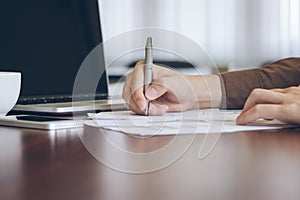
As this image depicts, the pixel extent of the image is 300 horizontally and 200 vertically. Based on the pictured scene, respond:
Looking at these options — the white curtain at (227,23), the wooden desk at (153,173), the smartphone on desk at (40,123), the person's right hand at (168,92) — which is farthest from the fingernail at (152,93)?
the white curtain at (227,23)

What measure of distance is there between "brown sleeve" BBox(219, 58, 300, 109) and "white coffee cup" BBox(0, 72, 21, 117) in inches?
18.4

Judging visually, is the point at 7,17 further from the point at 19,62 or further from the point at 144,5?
the point at 144,5

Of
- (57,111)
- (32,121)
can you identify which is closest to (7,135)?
(32,121)

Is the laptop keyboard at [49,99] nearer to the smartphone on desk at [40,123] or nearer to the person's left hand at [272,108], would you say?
the smartphone on desk at [40,123]

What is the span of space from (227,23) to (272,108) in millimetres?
2038

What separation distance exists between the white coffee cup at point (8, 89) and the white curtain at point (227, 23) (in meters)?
1.52

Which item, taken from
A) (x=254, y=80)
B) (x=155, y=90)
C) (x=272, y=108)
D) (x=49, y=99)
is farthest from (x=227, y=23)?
(x=272, y=108)

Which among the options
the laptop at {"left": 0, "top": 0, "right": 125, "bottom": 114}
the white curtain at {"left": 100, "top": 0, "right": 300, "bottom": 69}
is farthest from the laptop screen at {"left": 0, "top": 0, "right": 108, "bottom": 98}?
the white curtain at {"left": 100, "top": 0, "right": 300, "bottom": 69}

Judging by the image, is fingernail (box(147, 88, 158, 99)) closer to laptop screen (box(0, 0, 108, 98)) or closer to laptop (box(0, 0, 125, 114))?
laptop (box(0, 0, 125, 114))

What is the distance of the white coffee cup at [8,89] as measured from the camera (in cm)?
78

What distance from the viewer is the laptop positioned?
1160 millimetres

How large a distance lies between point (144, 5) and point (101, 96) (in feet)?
4.28

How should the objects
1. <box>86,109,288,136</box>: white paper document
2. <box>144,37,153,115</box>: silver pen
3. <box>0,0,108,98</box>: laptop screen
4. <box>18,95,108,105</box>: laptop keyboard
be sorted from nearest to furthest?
<box>86,109,288,136</box>: white paper document
<box>144,37,153,115</box>: silver pen
<box>18,95,108,105</box>: laptop keyboard
<box>0,0,108,98</box>: laptop screen

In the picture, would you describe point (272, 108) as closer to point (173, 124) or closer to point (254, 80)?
point (173, 124)
